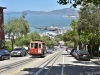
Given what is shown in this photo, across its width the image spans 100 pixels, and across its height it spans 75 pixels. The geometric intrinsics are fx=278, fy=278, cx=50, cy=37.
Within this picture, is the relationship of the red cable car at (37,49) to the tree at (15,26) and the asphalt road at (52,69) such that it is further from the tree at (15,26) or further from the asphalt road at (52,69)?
the tree at (15,26)

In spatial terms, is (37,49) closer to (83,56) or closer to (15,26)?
(83,56)

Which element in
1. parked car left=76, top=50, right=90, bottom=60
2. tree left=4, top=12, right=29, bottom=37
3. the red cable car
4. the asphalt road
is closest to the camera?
the asphalt road

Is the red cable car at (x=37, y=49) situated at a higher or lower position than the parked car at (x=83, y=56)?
higher

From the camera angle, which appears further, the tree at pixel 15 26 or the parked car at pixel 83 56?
the tree at pixel 15 26

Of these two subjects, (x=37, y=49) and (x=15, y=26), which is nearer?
(x=37, y=49)

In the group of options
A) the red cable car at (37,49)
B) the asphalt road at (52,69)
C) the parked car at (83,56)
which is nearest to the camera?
the asphalt road at (52,69)

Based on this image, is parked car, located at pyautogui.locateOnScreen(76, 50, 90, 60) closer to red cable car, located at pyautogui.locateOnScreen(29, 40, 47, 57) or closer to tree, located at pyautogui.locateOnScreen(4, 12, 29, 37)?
red cable car, located at pyautogui.locateOnScreen(29, 40, 47, 57)

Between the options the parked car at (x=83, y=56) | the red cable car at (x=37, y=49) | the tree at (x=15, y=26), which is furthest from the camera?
the tree at (x=15, y=26)

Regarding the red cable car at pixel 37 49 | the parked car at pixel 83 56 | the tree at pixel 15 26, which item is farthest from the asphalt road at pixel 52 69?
the tree at pixel 15 26

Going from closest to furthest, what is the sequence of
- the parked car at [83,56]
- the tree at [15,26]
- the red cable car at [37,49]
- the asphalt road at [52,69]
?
the asphalt road at [52,69] < the parked car at [83,56] < the red cable car at [37,49] < the tree at [15,26]

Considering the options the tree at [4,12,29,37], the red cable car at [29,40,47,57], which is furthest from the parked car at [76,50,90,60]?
the tree at [4,12,29,37]

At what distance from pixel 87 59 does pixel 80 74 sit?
2099 centimetres

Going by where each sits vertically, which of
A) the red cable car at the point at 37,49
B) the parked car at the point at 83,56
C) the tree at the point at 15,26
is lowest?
the parked car at the point at 83,56

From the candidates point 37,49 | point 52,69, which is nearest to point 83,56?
point 37,49
